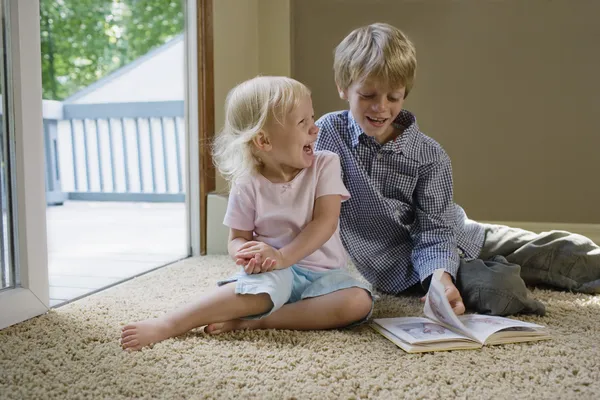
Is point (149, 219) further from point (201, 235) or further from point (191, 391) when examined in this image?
point (191, 391)

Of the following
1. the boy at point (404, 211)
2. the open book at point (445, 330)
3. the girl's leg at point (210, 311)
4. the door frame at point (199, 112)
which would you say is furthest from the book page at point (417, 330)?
the door frame at point (199, 112)

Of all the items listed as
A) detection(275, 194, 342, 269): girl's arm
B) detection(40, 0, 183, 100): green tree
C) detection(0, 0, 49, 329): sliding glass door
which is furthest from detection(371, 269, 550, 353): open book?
detection(40, 0, 183, 100): green tree

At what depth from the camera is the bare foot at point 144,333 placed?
102 centimetres

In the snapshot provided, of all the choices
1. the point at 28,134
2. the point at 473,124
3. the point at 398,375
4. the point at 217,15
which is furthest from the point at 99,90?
the point at 398,375

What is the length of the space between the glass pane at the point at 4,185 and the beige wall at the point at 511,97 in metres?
1.53

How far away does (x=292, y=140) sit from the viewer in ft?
3.83

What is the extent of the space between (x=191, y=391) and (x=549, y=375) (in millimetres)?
547

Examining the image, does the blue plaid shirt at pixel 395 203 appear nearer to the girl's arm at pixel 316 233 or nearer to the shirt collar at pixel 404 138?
the shirt collar at pixel 404 138

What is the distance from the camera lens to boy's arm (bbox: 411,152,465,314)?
4.43 ft

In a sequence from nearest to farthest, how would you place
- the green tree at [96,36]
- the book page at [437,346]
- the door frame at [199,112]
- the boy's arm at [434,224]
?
the book page at [437,346] → the boy's arm at [434,224] → the door frame at [199,112] → the green tree at [96,36]

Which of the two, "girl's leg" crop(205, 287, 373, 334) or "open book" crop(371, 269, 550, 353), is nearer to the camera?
"open book" crop(371, 269, 550, 353)

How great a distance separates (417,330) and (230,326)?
0.36 m

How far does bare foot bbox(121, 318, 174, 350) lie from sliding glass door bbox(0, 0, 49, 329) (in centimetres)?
30

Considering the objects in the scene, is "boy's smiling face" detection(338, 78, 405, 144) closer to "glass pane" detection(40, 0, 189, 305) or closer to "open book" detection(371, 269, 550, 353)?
"open book" detection(371, 269, 550, 353)
